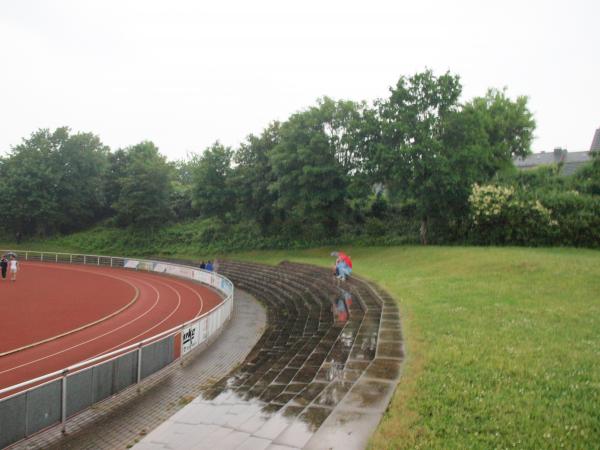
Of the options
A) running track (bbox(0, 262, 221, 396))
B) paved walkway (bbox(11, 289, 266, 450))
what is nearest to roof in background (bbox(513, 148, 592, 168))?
running track (bbox(0, 262, 221, 396))

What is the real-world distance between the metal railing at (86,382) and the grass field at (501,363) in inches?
227

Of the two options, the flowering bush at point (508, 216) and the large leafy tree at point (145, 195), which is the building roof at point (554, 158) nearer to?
the flowering bush at point (508, 216)

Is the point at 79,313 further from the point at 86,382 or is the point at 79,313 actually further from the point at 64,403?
the point at 64,403

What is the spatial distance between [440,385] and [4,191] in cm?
6581

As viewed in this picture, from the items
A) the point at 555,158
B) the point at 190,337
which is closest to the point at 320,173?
the point at 190,337

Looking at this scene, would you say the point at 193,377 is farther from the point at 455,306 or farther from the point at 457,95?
the point at 457,95

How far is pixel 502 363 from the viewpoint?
723 centimetres

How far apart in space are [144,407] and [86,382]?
1515 millimetres

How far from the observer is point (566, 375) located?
665 cm

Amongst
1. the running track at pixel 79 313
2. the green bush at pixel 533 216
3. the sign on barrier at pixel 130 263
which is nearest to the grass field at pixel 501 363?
Result: the green bush at pixel 533 216

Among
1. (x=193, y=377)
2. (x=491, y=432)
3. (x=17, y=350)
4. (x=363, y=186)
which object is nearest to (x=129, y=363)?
(x=193, y=377)

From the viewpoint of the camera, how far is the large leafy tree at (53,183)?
180 feet

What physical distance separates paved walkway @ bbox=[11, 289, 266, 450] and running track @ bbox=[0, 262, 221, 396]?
3.90m

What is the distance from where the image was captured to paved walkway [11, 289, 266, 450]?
7.13 meters
